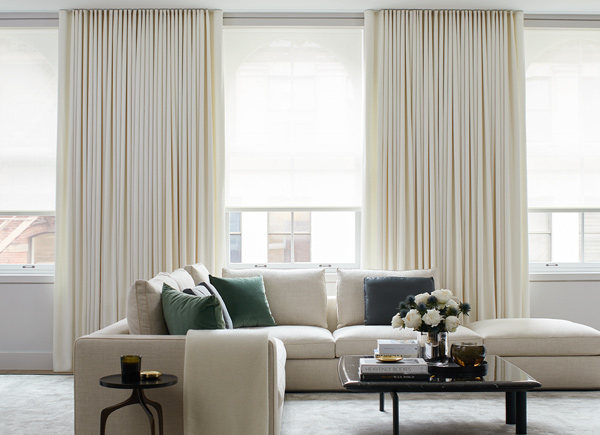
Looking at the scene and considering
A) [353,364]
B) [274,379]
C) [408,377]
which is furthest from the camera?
[353,364]

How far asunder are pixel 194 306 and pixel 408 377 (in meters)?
1.21

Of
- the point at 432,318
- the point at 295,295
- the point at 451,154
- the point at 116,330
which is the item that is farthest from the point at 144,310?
the point at 451,154

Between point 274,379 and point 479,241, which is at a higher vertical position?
point 479,241

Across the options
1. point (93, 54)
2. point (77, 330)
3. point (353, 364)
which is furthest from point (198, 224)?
point (353, 364)

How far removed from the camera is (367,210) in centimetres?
560

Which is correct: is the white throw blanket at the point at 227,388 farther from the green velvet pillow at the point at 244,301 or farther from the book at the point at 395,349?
the green velvet pillow at the point at 244,301

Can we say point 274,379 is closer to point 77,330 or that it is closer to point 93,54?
point 77,330

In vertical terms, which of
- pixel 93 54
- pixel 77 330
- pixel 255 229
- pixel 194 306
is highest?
pixel 93 54

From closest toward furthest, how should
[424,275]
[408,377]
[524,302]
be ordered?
[408,377]
[424,275]
[524,302]

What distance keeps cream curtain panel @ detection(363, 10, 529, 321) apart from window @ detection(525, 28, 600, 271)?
0.28 meters

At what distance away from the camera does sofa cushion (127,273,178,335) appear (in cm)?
338

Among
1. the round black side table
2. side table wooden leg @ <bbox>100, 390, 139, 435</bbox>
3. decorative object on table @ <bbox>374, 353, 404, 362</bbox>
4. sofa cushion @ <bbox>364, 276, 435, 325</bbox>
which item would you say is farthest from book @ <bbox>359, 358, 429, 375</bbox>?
sofa cushion @ <bbox>364, 276, 435, 325</bbox>

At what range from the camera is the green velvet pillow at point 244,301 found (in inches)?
188

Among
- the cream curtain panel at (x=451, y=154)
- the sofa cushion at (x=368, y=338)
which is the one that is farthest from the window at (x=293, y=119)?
the sofa cushion at (x=368, y=338)
